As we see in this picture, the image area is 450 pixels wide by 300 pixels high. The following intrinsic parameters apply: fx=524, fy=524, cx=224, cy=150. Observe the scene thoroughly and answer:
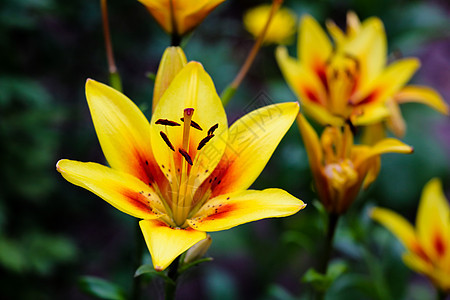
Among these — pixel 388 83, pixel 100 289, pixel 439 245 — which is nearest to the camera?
pixel 100 289

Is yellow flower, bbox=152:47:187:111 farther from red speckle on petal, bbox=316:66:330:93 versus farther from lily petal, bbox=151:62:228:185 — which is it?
red speckle on petal, bbox=316:66:330:93

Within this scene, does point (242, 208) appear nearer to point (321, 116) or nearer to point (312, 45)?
point (321, 116)

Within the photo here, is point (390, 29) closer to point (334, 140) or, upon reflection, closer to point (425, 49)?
point (425, 49)

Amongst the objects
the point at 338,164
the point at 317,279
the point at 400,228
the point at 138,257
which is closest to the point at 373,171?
the point at 338,164

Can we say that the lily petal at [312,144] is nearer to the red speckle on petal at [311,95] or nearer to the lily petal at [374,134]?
the lily petal at [374,134]

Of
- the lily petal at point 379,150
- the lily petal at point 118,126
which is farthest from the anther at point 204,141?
the lily petal at point 379,150

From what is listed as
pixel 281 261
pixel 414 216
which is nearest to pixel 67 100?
pixel 281 261
